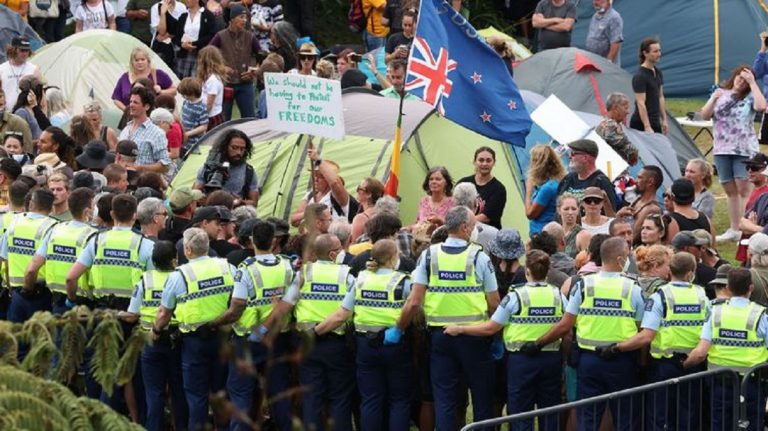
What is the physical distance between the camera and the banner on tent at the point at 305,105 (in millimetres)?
13969

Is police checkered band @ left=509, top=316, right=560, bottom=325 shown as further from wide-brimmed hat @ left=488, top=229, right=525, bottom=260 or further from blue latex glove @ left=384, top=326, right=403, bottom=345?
blue latex glove @ left=384, top=326, right=403, bottom=345

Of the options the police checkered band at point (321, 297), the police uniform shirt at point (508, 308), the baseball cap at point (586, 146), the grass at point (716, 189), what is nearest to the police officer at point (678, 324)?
the police uniform shirt at point (508, 308)

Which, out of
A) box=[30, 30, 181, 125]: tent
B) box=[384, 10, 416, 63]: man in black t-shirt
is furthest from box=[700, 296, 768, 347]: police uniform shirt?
box=[30, 30, 181, 125]: tent

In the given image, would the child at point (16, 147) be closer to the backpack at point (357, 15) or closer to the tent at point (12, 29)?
the tent at point (12, 29)

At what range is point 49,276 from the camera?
12.3m

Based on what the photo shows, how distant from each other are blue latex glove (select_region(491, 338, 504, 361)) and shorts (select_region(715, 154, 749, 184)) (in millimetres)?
6033

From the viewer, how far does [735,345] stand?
1063 cm

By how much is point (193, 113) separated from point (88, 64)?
2.72 metres

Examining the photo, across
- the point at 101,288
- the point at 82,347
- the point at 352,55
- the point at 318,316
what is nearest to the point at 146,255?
the point at 101,288

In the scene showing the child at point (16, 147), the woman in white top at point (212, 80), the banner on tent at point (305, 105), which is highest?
the woman in white top at point (212, 80)

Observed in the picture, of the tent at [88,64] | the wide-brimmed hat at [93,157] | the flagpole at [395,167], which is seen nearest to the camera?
the flagpole at [395,167]

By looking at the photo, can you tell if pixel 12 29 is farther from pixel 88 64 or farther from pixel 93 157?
pixel 93 157

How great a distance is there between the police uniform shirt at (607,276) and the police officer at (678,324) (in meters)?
0.06

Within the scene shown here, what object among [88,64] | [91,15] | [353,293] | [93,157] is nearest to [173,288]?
[353,293]
